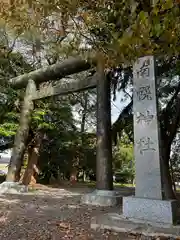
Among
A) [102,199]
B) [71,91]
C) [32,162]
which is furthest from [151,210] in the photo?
[32,162]

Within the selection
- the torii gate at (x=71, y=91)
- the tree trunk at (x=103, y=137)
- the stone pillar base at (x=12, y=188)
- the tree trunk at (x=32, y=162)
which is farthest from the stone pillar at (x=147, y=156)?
the tree trunk at (x=32, y=162)

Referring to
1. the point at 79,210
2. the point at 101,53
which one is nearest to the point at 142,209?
the point at 79,210

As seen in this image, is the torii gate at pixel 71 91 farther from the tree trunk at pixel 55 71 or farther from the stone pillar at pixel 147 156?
the stone pillar at pixel 147 156

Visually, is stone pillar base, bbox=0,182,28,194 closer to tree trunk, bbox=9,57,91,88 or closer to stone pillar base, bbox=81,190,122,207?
stone pillar base, bbox=81,190,122,207

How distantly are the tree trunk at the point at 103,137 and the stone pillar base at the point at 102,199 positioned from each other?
217 mm

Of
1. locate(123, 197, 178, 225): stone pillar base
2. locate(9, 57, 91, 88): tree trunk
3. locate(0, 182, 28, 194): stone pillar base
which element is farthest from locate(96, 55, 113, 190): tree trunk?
locate(123, 197, 178, 225): stone pillar base

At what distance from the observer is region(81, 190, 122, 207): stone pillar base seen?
22.3ft

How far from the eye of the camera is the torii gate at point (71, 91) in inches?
295

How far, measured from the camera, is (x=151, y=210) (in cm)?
429

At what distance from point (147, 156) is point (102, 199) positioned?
2638mm

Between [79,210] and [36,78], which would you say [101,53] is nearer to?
[79,210]

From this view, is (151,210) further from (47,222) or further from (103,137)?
(103,137)

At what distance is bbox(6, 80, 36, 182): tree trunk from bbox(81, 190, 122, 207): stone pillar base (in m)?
3.18

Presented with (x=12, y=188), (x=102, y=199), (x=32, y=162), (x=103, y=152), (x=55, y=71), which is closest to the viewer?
(x=102, y=199)
